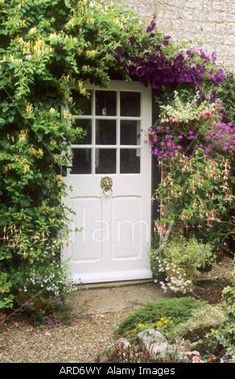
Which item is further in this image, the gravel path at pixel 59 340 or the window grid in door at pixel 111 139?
the window grid in door at pixel 111 139

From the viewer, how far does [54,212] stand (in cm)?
520

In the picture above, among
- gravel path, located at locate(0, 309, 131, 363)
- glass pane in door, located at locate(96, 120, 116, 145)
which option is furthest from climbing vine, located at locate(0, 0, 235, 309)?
glass pane in door, located at locate(96, 120, 116, 145)

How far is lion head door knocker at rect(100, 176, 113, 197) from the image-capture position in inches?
239

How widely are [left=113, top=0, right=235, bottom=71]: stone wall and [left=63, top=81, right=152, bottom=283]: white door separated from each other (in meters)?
1.06

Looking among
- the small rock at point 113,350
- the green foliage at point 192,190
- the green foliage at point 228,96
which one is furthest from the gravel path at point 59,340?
the green foliage at point 228,96

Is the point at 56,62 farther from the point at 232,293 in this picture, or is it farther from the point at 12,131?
the point at 232,293

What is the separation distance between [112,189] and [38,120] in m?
1.46

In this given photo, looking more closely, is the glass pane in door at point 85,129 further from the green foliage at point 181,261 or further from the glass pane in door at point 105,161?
the green foliage at point 181,261

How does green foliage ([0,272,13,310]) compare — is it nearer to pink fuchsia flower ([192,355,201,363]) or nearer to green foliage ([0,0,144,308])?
green foliage ([0,0,144,308])

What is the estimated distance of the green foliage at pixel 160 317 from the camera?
447 centimetres

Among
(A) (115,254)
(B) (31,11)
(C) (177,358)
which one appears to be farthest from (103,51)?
(C) (177,358)

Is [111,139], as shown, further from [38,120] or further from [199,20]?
[199,20]

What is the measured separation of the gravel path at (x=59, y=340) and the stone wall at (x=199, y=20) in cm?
357

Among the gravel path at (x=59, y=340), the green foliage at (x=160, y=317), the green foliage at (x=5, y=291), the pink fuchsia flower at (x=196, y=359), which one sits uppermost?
the green foliage at (x=5, y=291)
